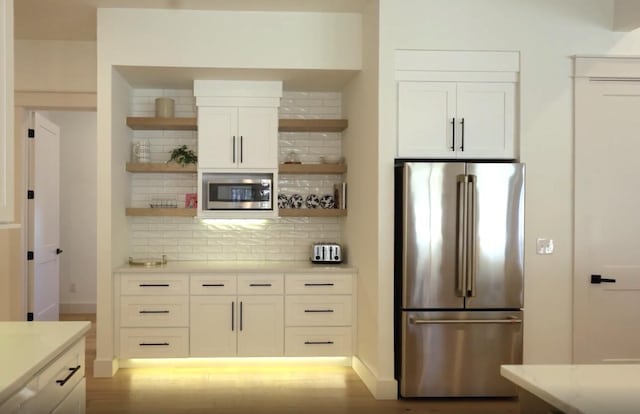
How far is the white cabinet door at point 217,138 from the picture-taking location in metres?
5.28

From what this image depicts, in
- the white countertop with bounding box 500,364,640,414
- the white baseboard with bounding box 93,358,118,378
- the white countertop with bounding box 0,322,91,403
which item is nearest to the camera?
the white countertop with bounding box 500,364,640,414

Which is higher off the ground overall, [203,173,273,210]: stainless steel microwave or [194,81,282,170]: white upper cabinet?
[194,81,282,170]: white upper cabinet

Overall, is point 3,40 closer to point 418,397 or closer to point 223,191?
point 223,191

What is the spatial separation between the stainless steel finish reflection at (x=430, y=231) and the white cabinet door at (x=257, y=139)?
1546mm

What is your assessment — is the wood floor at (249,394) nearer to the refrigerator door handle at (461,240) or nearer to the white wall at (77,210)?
the refrigerator door handle at (461,240)

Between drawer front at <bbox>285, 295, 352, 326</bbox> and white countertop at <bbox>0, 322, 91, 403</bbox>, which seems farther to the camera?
drawer front at <bbox>285, 295, 352, 326</bbox>

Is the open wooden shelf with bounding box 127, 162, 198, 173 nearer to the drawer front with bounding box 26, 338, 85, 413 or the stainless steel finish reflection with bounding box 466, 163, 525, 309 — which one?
the stainless steel finish reflection with bounding box 466, 163, 525, 309

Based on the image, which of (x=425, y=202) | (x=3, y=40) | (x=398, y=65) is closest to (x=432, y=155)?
(x=425, y=202)

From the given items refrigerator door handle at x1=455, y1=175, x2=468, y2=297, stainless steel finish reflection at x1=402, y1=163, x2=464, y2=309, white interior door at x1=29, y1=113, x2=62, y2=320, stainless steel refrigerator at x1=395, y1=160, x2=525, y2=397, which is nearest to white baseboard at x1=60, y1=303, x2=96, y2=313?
white interior door at x1=29, y1=113, x2=62, y2=320

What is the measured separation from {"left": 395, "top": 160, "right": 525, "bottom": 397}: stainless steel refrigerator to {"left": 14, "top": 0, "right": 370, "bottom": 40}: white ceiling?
5.17 ft

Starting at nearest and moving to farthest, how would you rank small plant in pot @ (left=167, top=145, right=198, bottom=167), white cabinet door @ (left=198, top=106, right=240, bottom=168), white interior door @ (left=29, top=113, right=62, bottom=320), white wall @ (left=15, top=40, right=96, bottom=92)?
1. white cabinet door @ (left=198, top=106, right=240, bottom=168)
2. small plant in pot @ (left=167, top=145, right=198, bottom=167)
3. white wall @ (left=15, top=40, right=96, bottom=92)
4. white interior door @ (left=29, top=113, right=62, bottom=320)

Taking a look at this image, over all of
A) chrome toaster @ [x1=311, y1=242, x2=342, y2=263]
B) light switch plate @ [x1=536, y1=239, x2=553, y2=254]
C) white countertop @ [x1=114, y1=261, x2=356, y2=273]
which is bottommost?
white countertop @ [x1=114, y1=261, x2=356, y2=273]

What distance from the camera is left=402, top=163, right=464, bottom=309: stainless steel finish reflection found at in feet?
14.0

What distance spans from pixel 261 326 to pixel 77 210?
3948mm
